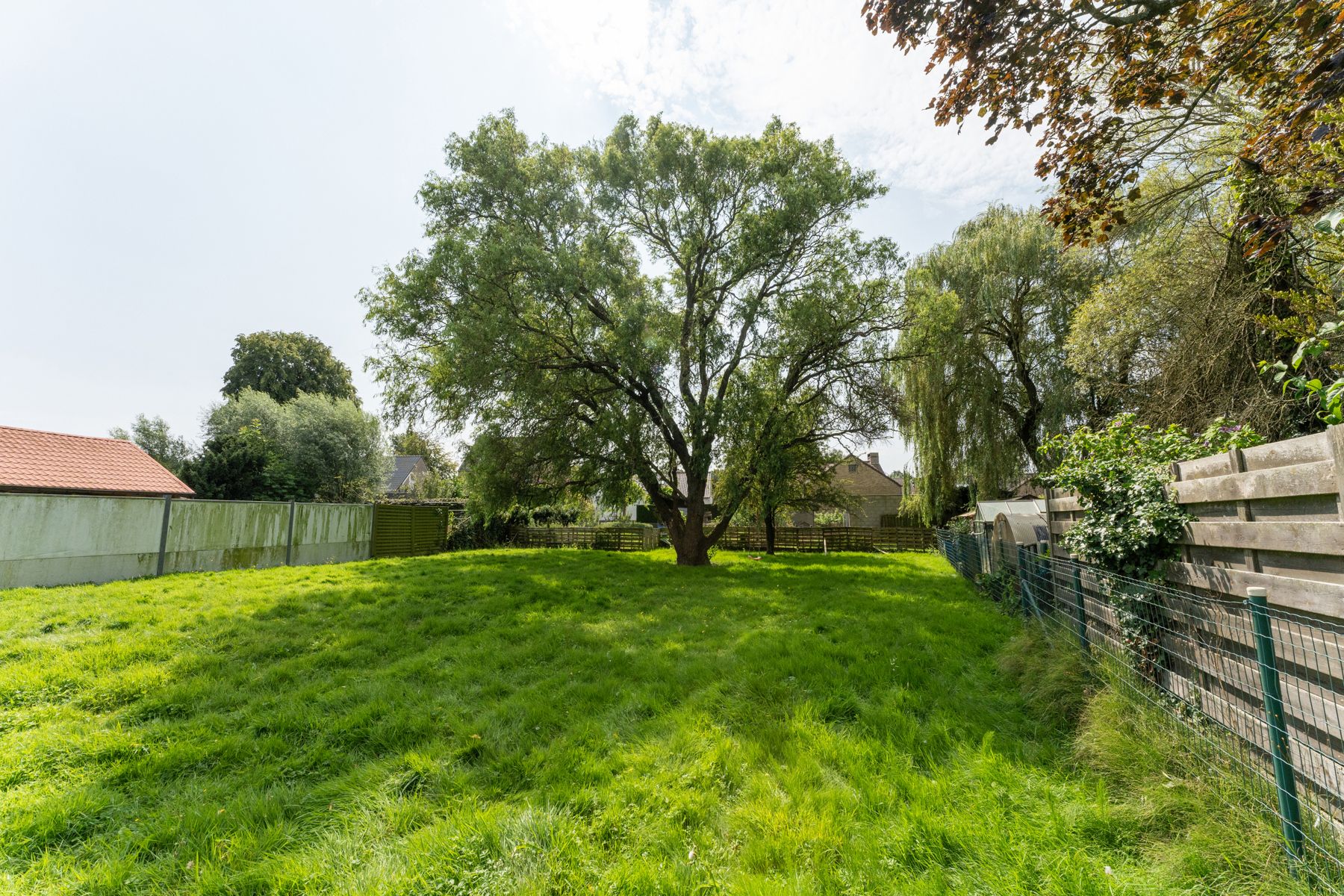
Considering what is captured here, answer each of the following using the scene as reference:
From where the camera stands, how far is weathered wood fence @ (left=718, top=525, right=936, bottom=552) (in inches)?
867

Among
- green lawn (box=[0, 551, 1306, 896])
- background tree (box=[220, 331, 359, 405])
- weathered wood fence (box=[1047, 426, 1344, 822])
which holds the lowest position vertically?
green lawn (box=[0, 551, 1306, 896])

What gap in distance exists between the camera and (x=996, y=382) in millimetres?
15336

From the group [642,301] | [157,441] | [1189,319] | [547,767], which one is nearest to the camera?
[547,767]

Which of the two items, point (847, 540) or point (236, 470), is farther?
point (847, 540)

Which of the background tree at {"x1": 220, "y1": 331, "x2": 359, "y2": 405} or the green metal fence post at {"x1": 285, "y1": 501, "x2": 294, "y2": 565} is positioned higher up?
the background tree at {"x1": 220, "y1": 331, "x2": 359, "y2": 405}

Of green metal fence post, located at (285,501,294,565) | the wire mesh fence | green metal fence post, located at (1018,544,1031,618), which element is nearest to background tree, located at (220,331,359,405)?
green metal fence post, located at (285,501,294,565)

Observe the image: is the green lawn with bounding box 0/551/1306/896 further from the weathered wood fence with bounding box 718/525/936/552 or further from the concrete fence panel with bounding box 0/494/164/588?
the weathered wood fence with bounding box 718/525/936/552

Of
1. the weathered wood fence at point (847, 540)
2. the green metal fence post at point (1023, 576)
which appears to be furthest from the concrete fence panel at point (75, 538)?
the weathered wood fence at point (847, 540)

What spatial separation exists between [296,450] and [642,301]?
18739mm

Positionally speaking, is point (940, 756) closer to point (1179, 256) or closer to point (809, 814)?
point (809, 814)

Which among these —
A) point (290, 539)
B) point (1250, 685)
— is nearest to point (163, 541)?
point (290, 539)

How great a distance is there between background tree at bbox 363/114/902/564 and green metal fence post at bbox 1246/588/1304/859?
418 inches

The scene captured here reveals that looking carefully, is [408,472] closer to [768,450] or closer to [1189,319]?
[768,450]

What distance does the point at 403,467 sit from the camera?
1522 inches
